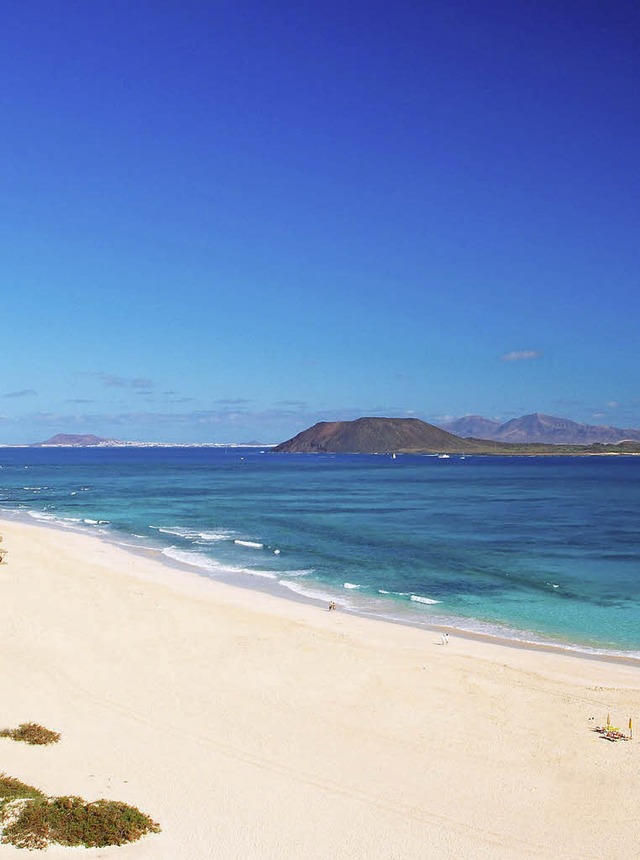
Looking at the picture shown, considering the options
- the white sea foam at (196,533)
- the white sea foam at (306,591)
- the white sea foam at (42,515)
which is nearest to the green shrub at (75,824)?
the white sea foam at (306,591)

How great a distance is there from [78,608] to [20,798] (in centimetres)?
1679

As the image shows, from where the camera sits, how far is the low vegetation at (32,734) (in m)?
14.5

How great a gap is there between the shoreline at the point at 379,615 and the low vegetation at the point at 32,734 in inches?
627

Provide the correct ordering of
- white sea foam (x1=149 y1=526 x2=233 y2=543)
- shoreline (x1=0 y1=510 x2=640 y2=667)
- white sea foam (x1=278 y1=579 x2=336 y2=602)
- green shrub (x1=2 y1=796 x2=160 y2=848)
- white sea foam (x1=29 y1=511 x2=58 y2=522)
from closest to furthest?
green shrub (x1=2 y1=796 x2=160 y2=848) < shoreline (x1=0 y1=510 x2=640 y2=667) < white sea foam (x1=278 y1=579 x2=336 y2=602) < white sea foam (x1=149 y1=526 x2=233 y2=543) < white sea foam (x1=29 y1=511 x2=58 y2=522)

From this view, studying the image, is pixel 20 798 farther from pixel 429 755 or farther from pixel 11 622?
pixel 11 622

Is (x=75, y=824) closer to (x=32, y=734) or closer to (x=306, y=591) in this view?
(x=32, y=734)

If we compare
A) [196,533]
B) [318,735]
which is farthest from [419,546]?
[318,735]

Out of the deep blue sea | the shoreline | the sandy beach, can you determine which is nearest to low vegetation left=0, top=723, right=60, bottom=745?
the sandy beach

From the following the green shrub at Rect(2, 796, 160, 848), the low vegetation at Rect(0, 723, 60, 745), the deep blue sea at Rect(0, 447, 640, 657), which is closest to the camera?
the green shrub at Rect(2, 796, 160, 848)

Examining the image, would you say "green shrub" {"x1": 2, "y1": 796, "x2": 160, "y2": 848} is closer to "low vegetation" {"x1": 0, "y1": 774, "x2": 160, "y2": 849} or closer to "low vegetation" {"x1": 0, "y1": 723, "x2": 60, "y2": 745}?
"low vegetation" {"x1": 0, "y1": 774, "x2": 160, "y2": 849}

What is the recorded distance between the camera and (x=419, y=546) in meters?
47.1

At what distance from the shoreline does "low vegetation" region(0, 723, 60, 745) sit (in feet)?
52.3

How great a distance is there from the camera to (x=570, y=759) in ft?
49.9

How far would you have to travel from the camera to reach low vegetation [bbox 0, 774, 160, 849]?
1080cm
